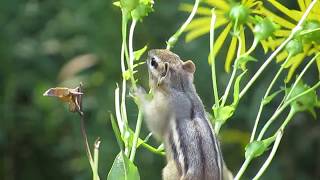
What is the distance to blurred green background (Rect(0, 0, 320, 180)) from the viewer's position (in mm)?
2555

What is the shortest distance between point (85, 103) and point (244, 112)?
46cm

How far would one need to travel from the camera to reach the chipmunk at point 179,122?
1.23m

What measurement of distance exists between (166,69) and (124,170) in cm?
26

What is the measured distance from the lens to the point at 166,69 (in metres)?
1.39

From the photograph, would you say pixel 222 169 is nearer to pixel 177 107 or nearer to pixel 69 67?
pixel 177 107

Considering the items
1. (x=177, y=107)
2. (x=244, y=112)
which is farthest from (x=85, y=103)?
(x=177, y=107)

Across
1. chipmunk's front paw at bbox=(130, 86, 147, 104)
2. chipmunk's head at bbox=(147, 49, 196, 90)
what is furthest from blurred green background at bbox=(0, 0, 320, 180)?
chipmunk's front paw at bbox=(130, 86, 147, 104)

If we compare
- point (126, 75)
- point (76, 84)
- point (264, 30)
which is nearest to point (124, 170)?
point (126, 75)

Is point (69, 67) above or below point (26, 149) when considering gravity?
above

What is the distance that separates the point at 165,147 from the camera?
128cm

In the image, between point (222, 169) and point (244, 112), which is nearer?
point (222, 169)

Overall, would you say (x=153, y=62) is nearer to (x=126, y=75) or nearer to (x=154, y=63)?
(x=154, y=63)

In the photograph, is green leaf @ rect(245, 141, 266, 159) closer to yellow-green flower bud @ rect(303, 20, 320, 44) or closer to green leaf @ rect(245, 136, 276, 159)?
green leaf @ rect(245, 136, 276, 159)

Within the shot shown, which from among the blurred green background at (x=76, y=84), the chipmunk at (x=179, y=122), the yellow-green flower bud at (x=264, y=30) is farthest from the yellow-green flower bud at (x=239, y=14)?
the blurred green background at (x=76, y=84)
